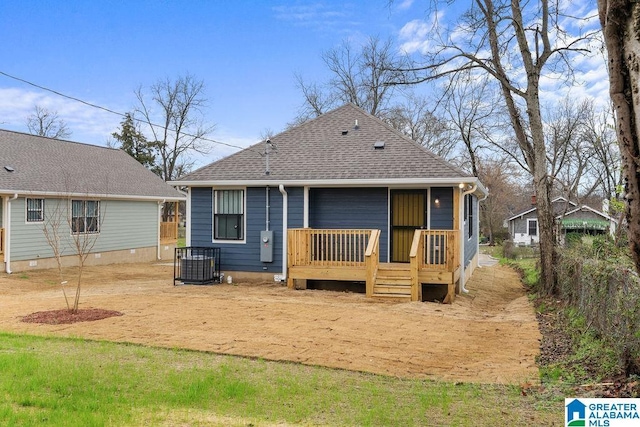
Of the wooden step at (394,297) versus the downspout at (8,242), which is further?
the downspout at (8,242)

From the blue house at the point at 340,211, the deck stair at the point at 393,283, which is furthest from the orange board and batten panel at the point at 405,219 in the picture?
the deck stair at the point at 393,283

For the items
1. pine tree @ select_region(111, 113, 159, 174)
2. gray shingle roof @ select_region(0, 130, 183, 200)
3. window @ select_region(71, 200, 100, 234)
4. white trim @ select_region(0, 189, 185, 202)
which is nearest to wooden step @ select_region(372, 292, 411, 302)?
white trim @ select_region(0, 189, 185, 202)

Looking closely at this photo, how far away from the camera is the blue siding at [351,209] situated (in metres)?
12.5

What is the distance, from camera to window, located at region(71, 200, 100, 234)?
17844 mm

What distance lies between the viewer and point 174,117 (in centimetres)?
3712

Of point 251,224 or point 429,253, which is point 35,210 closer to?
point 251,224

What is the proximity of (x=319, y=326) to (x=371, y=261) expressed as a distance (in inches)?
132

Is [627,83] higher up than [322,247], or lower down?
higher up

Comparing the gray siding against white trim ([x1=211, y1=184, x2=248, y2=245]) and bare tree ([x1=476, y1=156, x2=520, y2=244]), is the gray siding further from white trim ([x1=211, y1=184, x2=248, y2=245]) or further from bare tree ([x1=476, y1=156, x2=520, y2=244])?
bare tree ([x1=476, y1=156, x2=520, y2=244])

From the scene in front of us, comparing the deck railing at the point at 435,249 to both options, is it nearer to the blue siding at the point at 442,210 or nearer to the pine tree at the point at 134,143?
the blue siding at the point at 442,210

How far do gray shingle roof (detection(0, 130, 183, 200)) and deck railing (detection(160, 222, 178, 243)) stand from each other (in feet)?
5.33

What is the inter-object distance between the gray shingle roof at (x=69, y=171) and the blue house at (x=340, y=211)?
5867 mm

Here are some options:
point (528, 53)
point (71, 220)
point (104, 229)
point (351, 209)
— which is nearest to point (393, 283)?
point (351, 209)

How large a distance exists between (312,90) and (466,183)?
969 inches
